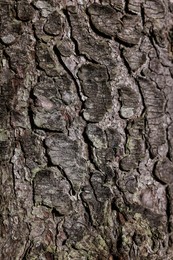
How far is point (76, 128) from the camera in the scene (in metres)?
1.31

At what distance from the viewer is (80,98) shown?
1317mm

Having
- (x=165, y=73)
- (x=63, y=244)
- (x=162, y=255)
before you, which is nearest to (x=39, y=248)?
(x=63, y=244)

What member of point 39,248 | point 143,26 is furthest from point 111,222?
point 143,26

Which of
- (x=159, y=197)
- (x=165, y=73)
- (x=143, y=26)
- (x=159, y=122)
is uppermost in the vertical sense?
(x=143, y=26)

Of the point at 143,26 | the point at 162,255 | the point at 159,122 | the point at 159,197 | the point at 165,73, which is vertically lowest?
the point at 162,255

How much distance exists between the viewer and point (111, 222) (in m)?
1.34

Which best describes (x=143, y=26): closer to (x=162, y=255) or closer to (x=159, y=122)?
(x=159, y=122)

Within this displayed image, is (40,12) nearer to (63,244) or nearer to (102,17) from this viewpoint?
(102,17)

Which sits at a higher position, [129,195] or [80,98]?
[80,98]

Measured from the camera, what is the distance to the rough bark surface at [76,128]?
4.27ft

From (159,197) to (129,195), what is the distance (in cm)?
10

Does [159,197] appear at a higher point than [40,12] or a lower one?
lower

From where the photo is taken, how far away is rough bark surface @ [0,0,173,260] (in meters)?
1.30

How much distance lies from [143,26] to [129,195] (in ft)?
1.57
